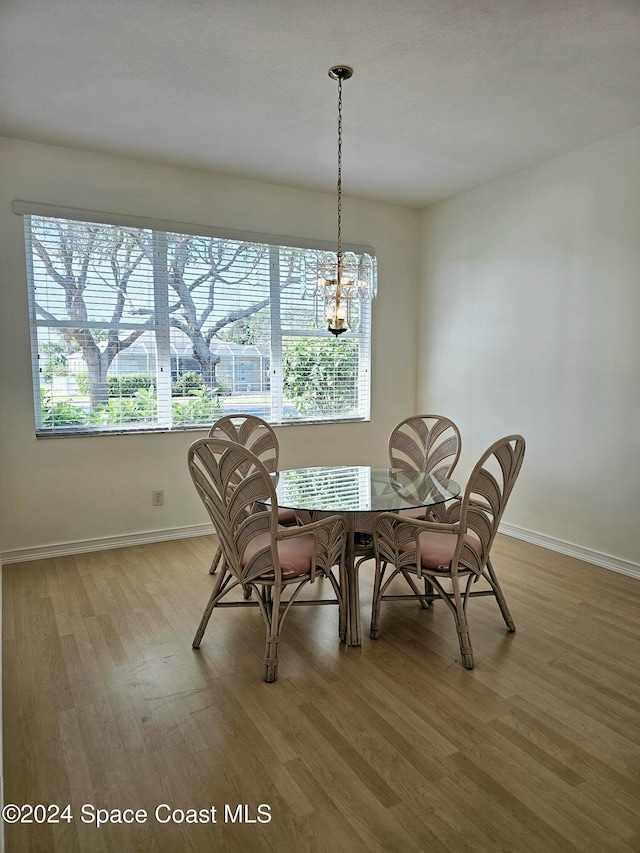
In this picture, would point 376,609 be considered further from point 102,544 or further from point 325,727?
point 102,544

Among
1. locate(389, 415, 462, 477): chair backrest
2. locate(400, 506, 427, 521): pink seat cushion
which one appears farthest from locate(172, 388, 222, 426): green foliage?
locate(400, 506, 427, 521): pink seat cushion

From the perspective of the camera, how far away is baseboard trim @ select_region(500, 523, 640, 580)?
11.8 ft

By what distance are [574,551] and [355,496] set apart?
2044 millimetres

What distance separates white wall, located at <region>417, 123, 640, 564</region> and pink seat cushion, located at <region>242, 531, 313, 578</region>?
2183 mm

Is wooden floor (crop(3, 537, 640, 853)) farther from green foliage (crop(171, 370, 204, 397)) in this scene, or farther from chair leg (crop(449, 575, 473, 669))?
green foliage (crop(171, 370, 204, 397))

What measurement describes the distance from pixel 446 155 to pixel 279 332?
1.78 m

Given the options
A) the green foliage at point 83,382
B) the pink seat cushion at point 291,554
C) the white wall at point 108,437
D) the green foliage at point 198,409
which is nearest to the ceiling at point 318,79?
the white wall at point 108,437

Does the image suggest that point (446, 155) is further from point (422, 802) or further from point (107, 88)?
point (422, 802)

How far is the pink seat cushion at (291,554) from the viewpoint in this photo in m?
2.45

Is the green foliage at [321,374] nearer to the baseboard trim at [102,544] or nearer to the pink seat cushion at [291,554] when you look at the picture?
the baseboard trim at [102,544]

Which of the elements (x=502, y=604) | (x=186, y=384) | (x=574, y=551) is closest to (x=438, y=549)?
(x=502, y=604)

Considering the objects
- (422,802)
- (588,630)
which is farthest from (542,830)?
(588,630)

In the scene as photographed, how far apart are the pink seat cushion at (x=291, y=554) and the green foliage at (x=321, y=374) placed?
83.5 inches

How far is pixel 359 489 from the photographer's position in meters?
2.92
